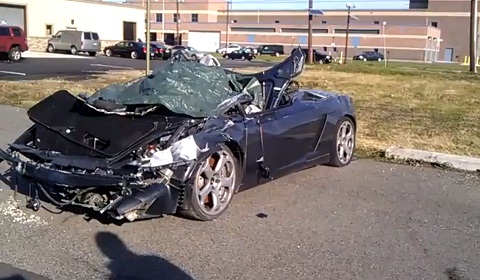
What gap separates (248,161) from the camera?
19.9 ft

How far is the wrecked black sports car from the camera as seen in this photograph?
514cm

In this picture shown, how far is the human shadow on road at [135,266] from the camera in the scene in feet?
14.5

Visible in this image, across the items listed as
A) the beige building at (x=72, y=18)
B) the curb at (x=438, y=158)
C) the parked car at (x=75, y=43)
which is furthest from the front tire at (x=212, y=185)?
the beige building at (x=72, y=18)

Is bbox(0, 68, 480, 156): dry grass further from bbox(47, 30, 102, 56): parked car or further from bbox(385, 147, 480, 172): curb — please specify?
bbox(47, 30, 102, 56): parked car

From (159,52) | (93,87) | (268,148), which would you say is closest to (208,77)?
(268,148)

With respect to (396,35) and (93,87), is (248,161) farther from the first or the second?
(396,35)

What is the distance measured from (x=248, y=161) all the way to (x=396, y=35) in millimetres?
92417

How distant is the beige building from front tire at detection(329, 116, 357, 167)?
47.9 m

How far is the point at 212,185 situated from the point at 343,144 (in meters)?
2.94

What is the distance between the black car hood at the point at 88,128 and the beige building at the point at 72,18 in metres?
48.6

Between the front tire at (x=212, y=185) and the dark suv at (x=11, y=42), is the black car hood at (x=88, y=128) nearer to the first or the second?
the front tire at (x=212, y=185)

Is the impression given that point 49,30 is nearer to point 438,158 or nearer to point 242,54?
point 242,54

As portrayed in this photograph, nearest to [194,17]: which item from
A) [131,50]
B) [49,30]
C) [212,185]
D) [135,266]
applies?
[49,30]

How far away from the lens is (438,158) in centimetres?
855
